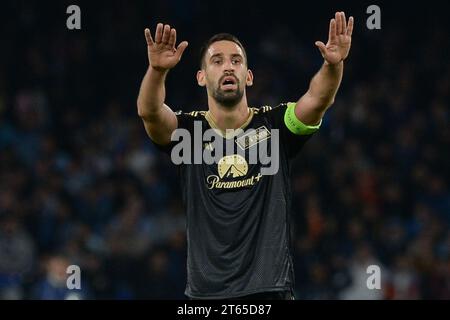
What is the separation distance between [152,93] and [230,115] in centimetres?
44

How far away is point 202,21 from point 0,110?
2.99m

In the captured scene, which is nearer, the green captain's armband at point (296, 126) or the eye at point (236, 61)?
the green captain's armband at point (296, 126)

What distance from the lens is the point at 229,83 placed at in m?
5.79

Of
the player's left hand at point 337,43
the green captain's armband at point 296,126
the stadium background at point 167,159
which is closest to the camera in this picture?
the player's left hand at point 337,43

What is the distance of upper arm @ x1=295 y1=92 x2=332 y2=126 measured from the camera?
5.71 m

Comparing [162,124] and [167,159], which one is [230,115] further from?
[167,159]

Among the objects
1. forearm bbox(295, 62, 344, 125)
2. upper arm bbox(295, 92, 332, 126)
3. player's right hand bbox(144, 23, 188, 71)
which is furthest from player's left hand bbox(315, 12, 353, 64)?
player's right hand bbox(144, 23, 188, 71)

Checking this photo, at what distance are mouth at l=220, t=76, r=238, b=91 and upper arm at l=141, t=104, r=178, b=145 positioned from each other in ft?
1.07

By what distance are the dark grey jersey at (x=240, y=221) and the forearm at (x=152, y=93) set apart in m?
0.35

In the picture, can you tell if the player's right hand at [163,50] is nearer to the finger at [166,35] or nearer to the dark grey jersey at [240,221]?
the finger at [166,35]

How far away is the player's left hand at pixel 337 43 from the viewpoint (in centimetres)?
564

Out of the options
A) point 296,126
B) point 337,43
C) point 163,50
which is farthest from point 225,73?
point 337,43
